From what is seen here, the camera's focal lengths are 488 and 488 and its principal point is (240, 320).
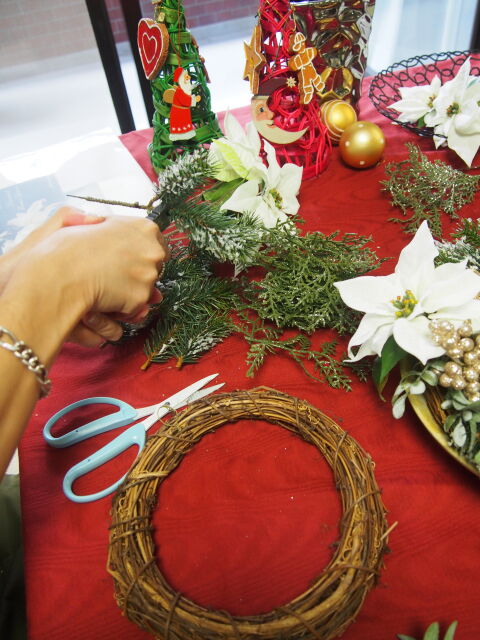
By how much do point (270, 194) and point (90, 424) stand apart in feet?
1.42

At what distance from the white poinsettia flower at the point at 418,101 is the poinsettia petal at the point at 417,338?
631mm

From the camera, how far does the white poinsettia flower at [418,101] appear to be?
0.94 meters

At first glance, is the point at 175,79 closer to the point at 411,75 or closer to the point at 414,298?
the point at 414,298

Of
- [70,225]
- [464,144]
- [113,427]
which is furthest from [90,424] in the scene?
[464,144]

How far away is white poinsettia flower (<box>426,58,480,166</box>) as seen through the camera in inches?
34.3

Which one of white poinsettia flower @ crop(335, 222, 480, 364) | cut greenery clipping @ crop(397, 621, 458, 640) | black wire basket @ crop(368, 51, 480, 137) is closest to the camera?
cut greenery clipping @ crop(397, 621, 458, 640)

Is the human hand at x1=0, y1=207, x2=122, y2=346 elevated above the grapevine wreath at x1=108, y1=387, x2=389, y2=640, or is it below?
above

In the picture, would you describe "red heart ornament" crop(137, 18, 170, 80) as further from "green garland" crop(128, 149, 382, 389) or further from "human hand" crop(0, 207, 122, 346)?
"human hand" crop(0, 207, 122, 346)

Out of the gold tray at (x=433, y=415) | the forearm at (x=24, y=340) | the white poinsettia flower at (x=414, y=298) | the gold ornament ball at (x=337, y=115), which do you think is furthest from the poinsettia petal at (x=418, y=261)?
the gold ornament ball at (x=337, y=115)

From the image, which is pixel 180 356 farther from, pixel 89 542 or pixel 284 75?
pixel 284 75

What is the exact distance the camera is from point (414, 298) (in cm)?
51

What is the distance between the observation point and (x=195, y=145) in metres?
0.91

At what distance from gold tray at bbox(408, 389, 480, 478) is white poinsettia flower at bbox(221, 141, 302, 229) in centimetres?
33

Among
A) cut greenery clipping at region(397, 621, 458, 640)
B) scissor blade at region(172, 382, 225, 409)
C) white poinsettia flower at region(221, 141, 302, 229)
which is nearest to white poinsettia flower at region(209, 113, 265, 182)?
white poinsettia flower at region(221, 141, 302, 229)
